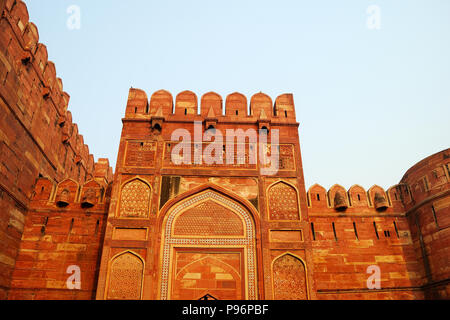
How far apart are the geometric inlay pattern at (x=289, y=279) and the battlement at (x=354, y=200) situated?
6.86ft

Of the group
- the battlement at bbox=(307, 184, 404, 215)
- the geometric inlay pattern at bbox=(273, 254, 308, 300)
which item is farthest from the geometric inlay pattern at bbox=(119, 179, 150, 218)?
the battlement at bbox=(307, 184, 404, 215)

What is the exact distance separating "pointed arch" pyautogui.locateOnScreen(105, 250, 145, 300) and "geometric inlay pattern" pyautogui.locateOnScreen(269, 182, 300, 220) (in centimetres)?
336

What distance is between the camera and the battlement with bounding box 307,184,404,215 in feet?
33.3

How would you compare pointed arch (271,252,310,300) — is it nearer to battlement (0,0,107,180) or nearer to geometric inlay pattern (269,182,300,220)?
geometric inlay pattern (269,182,300,220)

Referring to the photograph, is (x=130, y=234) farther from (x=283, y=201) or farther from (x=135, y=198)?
(x=283, y=201)

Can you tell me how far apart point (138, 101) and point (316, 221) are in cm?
602

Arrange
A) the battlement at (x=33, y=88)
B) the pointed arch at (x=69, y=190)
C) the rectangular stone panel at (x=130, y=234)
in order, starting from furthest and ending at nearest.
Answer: the pointed arch at (x=69, y=190) → the battlement at (x=33, y=88) → the rectangular stone panel at (x=130, y=234)

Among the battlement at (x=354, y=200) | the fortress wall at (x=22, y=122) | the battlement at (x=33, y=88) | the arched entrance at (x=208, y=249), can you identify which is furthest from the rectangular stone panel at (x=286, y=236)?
the battlement at (x=33, y=88)

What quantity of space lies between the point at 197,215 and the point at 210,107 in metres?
3.24

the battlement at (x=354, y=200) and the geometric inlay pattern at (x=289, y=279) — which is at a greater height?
the battlement at (x=354, y=200)

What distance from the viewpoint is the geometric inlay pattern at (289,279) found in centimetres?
809

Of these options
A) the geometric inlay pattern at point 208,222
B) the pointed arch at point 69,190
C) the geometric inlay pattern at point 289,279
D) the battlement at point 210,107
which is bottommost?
the geometric inlay pattern at point 289,279

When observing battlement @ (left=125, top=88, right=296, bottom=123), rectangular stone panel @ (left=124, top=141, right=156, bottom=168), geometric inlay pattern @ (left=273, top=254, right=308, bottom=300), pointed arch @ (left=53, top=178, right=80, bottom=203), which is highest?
battlement @ (left=125, top=88, right=296, bottom=123)

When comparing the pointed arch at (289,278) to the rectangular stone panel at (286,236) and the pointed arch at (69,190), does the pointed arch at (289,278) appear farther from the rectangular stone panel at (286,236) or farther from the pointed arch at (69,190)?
the pointed arch at (69,190)
